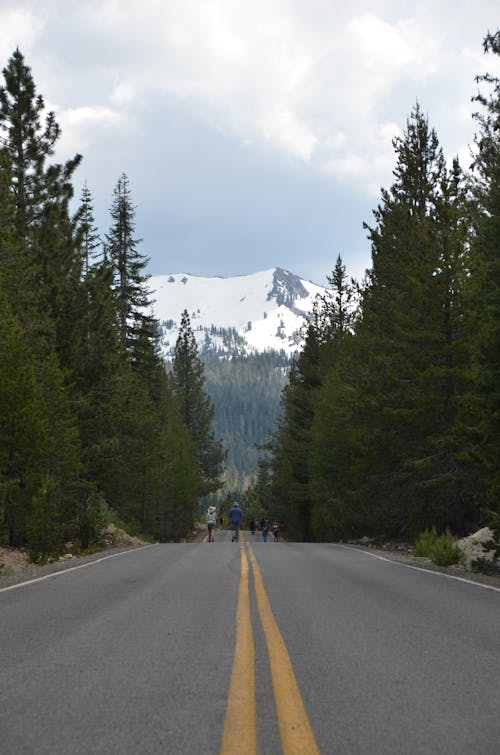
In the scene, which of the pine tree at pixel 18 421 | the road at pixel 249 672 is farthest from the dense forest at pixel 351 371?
the road at pixel 249 672

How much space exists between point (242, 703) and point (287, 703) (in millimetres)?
279

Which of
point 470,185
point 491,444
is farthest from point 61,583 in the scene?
point 470,185

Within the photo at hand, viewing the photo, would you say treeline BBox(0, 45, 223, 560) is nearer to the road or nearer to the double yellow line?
the road

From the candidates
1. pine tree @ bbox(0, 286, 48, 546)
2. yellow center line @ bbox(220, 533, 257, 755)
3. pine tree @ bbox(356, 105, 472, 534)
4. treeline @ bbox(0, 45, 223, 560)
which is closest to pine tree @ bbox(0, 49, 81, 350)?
treeline @ bbox(0, 45, 223, 560)

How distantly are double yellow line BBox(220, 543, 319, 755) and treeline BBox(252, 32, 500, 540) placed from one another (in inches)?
372

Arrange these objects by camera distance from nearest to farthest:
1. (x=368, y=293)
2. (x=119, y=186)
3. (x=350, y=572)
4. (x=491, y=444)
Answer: (x=350, y=572)
(x=491, y=444)
(x=368, y=293)
(x=119, y=186)

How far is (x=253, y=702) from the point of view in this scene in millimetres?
4121

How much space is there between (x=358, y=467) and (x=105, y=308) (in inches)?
471

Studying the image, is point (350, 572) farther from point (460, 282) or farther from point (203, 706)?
point (460, 282)

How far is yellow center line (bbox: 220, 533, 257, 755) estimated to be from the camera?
3.37m

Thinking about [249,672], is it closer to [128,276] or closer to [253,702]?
[253,702]

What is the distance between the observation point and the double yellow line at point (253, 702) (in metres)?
3.38

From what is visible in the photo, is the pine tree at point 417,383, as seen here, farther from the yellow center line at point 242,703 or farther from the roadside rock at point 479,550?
the yellow center line at point 242,703

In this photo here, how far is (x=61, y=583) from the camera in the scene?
448 inches
